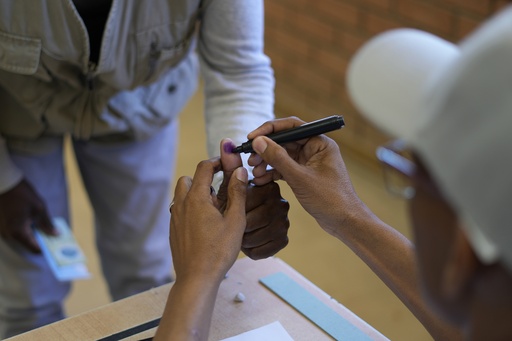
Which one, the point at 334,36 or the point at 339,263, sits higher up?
the point at 334,36

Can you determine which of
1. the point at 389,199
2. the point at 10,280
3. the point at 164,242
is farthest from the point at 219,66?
the point at 389,199

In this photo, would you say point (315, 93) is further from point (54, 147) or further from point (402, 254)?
point (402, 254)

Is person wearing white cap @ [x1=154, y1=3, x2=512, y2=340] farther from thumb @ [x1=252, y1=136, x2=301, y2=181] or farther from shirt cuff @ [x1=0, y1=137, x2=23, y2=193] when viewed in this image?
shirt cuff @ [x1=0, y1=137, x2=23, y2=193]

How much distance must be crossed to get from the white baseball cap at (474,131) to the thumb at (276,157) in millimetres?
517

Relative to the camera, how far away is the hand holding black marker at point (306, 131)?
1177 mm

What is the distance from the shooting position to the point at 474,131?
0.55 metres

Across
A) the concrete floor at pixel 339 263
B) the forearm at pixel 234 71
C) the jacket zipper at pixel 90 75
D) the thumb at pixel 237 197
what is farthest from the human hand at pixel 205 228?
the concrete floor at pixel 339 263

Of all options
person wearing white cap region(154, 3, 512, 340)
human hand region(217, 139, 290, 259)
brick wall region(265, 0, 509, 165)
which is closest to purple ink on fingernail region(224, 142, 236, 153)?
human hand region(217, 139, 290, 259)

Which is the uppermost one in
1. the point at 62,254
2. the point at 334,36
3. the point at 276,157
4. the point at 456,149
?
the point at 456,149

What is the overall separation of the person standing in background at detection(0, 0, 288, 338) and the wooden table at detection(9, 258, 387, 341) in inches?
2.9

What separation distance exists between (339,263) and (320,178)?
1388mm

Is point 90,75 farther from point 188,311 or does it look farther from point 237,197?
point 188,311

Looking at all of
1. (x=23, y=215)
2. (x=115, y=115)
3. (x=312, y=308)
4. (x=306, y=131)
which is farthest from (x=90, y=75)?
(x=312, y=308)

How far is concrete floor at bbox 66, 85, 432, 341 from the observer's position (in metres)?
2.29
